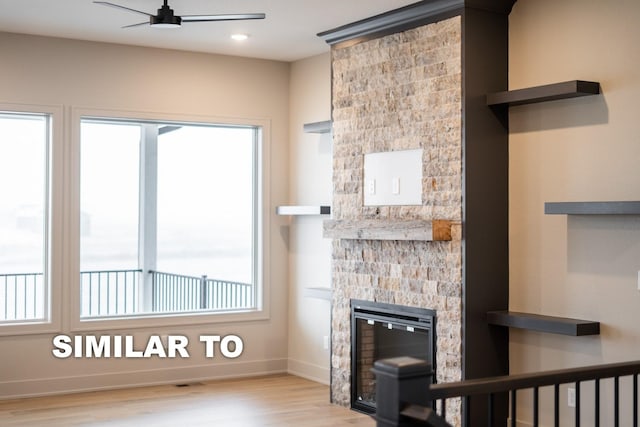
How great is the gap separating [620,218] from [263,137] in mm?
3796

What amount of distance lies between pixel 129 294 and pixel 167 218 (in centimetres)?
74

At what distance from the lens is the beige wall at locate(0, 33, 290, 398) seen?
6.61m

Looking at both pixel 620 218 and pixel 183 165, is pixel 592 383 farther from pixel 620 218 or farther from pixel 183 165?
pixel 183 165

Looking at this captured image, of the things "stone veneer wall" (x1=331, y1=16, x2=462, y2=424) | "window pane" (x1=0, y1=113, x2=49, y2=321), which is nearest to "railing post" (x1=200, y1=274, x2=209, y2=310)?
"window pane" (x1=0, y1=113, x2=49, y2=321)

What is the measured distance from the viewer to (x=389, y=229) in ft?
18.8

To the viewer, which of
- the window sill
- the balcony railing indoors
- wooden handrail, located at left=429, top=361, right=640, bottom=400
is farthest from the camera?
the window sill

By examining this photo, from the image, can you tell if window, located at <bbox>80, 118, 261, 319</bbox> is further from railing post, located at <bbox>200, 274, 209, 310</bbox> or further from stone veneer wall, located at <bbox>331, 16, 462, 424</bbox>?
stone veneer wall, located at <bbox>331, 16, 462, 424</bbox>

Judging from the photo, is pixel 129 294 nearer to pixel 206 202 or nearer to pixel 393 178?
pixel 206 202

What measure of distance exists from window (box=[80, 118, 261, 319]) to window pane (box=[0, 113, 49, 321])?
1.06ft

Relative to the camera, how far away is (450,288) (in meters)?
5.39

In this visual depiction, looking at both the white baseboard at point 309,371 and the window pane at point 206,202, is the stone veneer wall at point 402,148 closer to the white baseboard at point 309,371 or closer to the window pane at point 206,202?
the white baseboard at point 309,371

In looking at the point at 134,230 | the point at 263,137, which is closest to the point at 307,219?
the point at 263,137

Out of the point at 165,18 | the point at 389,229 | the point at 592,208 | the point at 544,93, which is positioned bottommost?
the point at 389,229

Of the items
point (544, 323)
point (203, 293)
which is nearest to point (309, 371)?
point (203, 293)
